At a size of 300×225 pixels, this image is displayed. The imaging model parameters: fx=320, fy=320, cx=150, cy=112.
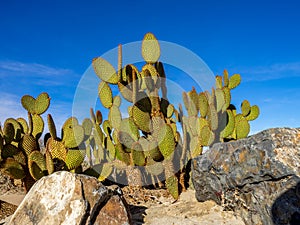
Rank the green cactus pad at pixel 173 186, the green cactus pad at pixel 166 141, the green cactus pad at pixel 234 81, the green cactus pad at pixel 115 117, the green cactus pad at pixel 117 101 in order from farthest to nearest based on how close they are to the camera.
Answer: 1. the green cactus pad at pixel 234 81
2. the green cactus pad at pixel 117 101
3. the green cactus pad at pixel 115 117
4. the green cactus pad at pixel 173 186
5. the green cactus pad at pixel 166 141

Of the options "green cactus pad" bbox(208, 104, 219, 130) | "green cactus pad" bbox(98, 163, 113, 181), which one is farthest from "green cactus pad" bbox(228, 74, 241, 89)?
"green cactus pad" bbox(98, 163, 113, 181)

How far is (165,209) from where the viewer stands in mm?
4090

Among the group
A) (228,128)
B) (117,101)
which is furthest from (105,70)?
(228,128)

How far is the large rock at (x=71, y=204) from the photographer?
10.1 feet

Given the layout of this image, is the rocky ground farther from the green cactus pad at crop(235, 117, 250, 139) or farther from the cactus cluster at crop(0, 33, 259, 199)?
the green cactus pad at crop(235, 117, 250, 139)

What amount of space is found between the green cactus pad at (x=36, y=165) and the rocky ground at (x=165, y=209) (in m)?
0.71

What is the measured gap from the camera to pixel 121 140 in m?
4.75

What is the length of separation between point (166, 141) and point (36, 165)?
6.04ft

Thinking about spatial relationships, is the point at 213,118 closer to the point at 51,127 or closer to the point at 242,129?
the point at 242,129

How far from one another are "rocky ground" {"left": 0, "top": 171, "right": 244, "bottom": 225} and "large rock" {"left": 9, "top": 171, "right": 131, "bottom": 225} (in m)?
0.56

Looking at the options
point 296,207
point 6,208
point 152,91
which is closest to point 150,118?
point 152,91

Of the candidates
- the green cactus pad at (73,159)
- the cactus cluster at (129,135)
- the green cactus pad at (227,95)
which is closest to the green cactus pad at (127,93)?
the cactus cluster at (129,135)

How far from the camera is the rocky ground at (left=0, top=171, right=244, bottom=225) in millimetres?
3598

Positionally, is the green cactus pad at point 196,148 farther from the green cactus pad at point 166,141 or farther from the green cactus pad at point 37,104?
the green cactus pad at point 37,104
